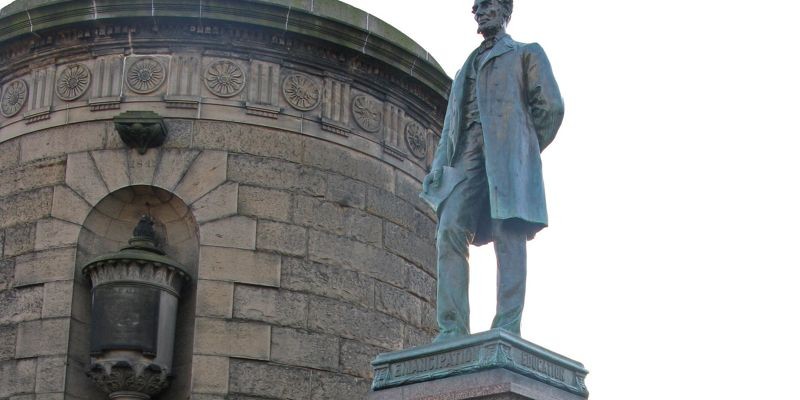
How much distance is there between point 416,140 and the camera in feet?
52.7

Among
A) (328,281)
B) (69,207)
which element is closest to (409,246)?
(328,281)

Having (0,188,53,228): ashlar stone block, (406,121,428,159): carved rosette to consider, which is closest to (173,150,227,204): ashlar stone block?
(0,188,53,228): ashlar stone block

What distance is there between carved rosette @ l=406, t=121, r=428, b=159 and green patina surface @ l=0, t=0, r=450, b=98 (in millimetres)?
786

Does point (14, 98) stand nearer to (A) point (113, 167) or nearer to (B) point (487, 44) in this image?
(A) point (113, 167)

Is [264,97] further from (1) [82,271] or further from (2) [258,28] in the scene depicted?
(1) [82,271]

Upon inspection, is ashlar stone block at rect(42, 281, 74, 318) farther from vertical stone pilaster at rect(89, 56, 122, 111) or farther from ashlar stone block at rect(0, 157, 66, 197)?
vertical stone pilaster at rect(89, 56, 122, 111)

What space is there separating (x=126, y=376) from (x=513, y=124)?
19.3 ft

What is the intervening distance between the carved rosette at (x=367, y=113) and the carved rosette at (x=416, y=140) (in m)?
0.54

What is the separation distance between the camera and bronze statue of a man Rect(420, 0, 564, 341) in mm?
9141

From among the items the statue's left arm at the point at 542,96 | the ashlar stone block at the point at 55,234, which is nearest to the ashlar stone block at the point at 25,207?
the ashlar stone block at the point at 55,234

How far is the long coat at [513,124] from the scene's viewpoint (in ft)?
30.1

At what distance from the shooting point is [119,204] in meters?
14.4

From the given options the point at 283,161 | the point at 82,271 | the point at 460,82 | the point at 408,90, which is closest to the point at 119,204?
the point at 82,271

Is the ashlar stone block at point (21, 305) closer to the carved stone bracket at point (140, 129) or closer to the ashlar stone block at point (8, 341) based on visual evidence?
the ashlar stone block at point (8, 341)
